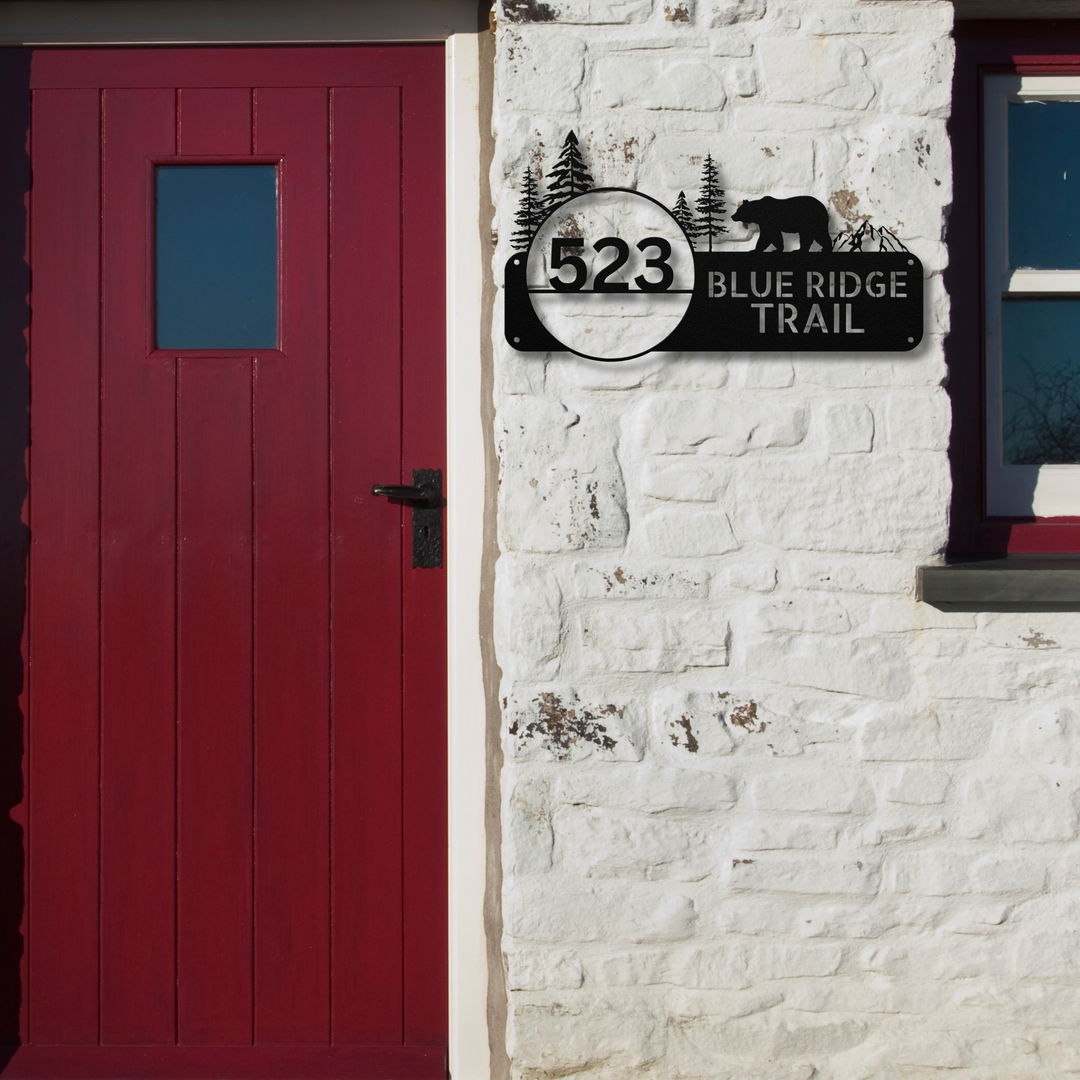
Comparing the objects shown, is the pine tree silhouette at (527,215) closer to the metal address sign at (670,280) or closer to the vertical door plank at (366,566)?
the metal address sign at (670,280)

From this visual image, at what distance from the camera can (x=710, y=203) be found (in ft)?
6.80

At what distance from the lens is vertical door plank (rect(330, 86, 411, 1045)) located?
233cm

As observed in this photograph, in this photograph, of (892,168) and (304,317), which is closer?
(892,168)

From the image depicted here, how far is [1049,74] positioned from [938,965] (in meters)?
2.06

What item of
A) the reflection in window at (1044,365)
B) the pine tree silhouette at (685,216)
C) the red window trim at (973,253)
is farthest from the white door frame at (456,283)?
the reflection in window at (1044,365)

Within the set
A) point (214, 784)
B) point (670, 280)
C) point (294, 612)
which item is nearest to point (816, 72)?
point (670, 280)

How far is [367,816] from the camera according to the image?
2.33 metres

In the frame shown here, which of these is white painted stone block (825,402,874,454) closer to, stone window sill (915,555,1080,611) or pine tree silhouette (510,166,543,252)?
stone window sill (915,555,1080,611)

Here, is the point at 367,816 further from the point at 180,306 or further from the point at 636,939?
the point at 180,306

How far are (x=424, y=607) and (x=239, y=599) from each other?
0.44 m

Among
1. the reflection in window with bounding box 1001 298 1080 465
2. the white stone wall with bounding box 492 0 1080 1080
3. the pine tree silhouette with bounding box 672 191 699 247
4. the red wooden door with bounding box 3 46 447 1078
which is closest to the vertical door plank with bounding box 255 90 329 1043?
the red wooden door with bounding box 3 46 447 1078

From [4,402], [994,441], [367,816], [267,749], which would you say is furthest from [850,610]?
[4,402]

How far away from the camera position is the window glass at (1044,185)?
236 centimetres

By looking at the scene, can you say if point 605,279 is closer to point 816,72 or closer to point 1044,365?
point 816,72
